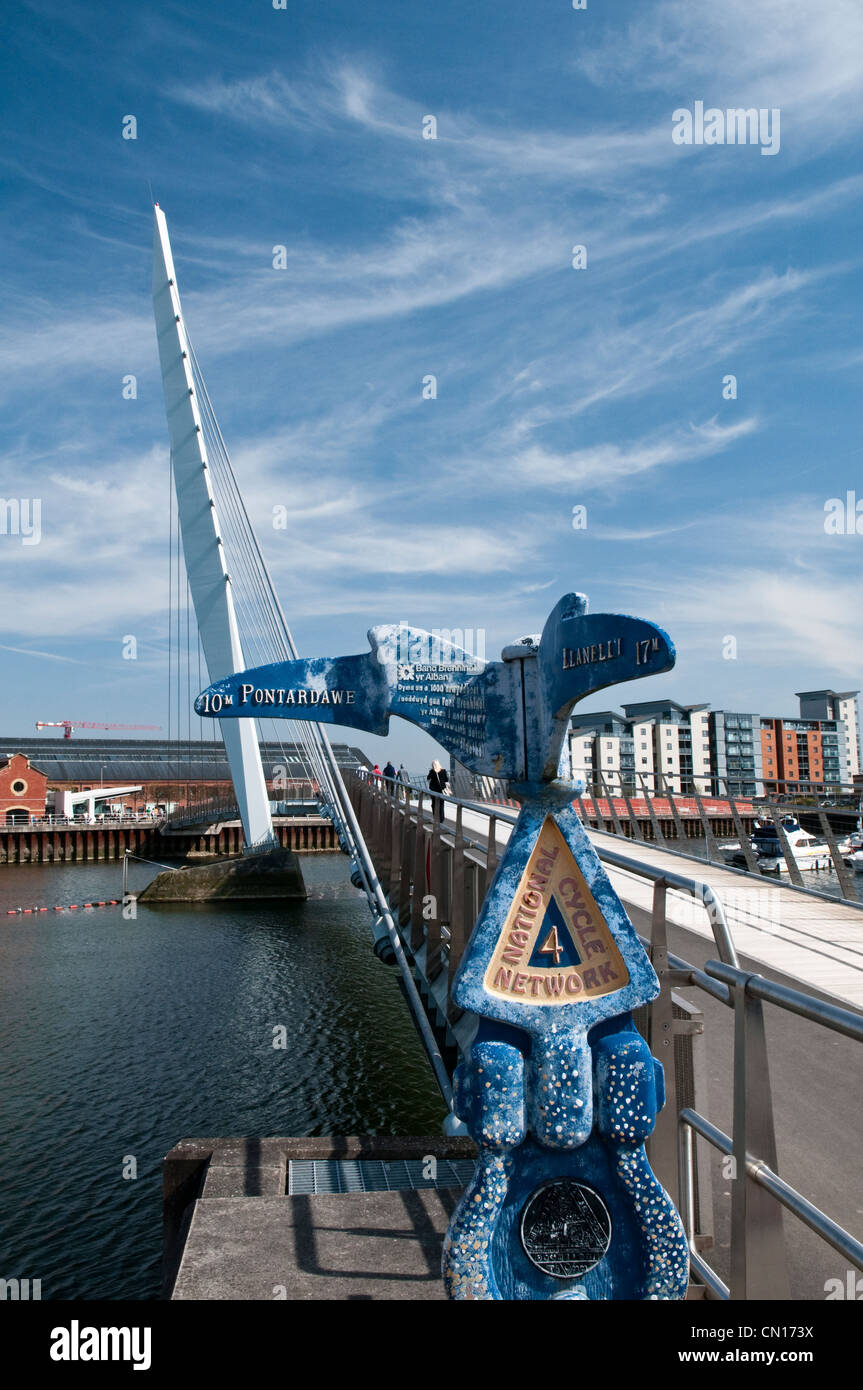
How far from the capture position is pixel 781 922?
22.1 ft

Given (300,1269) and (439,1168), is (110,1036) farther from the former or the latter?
(300,1269)

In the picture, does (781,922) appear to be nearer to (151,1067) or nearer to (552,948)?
(552,948)

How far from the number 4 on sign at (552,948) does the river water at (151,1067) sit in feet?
19.9

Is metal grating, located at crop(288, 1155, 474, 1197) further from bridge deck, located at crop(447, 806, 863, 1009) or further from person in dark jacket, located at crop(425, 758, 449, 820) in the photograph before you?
person in dark jacket, located at crop(425, 758, 449, 820)

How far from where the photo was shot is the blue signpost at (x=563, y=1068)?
239 centimetres

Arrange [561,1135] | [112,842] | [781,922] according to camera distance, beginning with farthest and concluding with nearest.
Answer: [112,842]
[781,922]
[561,1135]

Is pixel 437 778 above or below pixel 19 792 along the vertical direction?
above

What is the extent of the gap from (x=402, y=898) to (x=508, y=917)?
631 cm

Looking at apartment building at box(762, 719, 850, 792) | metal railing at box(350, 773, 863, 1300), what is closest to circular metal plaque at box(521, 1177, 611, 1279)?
metal railing at box(350, 773, 863, 1300)

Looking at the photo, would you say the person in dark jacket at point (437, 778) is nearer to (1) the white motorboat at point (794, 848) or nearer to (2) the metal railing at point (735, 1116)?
(2) the metal railing at point (735, 1116)

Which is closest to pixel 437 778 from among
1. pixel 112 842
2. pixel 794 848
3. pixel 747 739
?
pixel 794 848

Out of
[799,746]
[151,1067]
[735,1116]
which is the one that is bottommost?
[151,1067]

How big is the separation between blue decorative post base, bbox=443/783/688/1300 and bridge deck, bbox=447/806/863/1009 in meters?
0.64

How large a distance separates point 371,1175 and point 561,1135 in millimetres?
2312
